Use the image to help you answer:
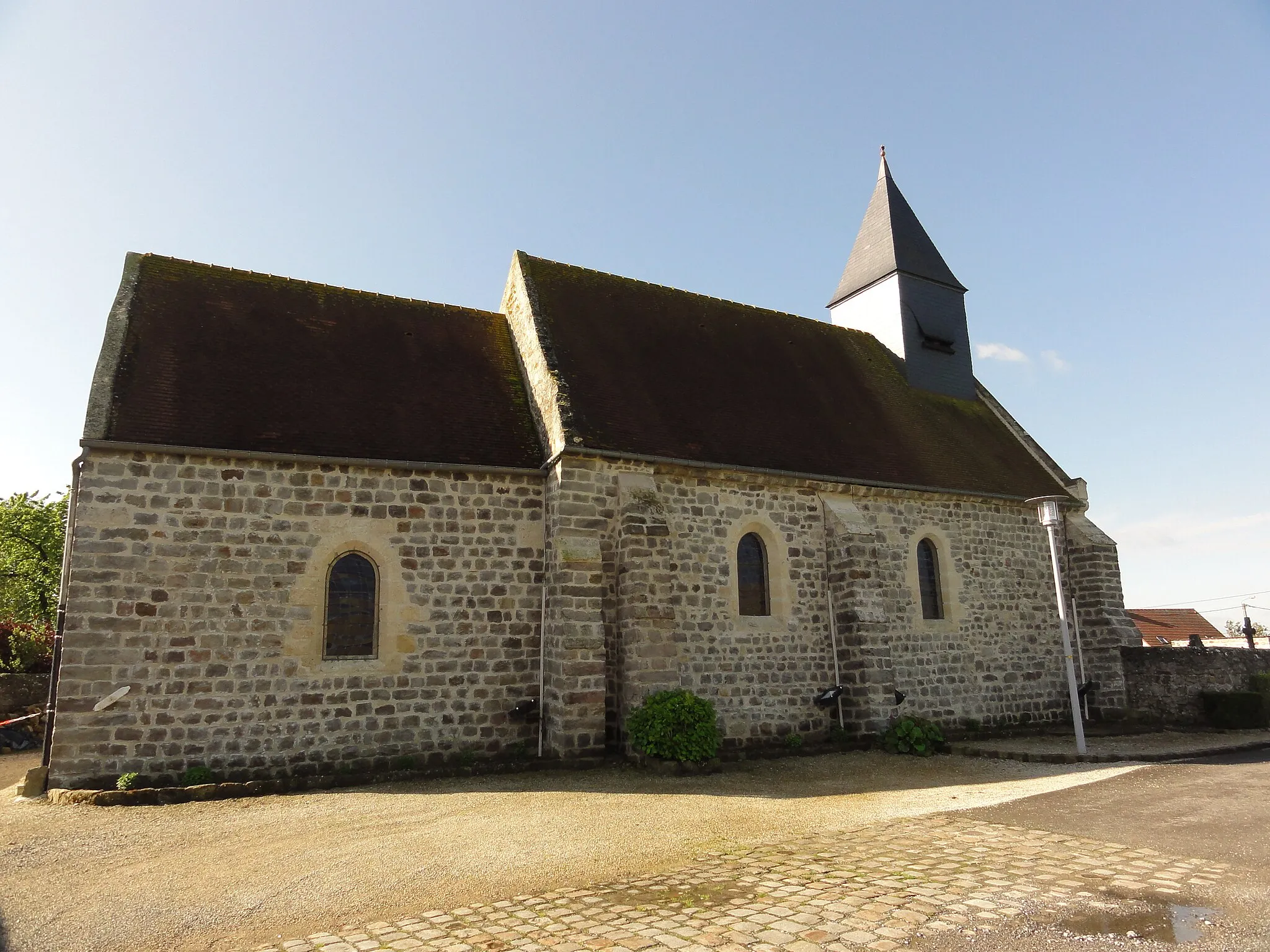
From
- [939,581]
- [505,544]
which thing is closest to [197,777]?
[505,544]

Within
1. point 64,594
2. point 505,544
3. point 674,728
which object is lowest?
point 674,728

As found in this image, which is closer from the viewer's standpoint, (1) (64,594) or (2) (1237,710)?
(1) (64,594)

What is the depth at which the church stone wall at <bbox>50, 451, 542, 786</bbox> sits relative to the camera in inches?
375

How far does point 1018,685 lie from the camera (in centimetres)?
1526

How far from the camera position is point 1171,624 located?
39594 mm

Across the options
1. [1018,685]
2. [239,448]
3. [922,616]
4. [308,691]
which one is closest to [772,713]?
[922,616]

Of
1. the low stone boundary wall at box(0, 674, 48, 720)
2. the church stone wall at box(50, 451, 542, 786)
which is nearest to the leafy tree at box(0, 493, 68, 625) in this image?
the low stone boundary wall at box(0, 674, 48, 720)

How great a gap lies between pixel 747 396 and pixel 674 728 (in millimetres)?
6949

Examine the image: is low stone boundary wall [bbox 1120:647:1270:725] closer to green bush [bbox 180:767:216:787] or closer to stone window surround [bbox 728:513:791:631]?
stone window surround [bbox 728:513:791:631]

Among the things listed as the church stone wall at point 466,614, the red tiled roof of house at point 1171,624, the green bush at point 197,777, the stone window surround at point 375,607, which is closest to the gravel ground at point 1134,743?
the church stone wall at point 466,614

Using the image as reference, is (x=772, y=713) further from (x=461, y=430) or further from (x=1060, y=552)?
(x=1060, y=552)

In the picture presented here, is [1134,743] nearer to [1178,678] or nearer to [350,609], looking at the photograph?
[1178,678]

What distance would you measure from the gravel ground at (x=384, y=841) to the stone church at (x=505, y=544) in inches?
52.9

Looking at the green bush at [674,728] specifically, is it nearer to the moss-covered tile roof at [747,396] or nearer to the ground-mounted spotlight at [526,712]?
the ground-mounted spotlight at [526,712]
